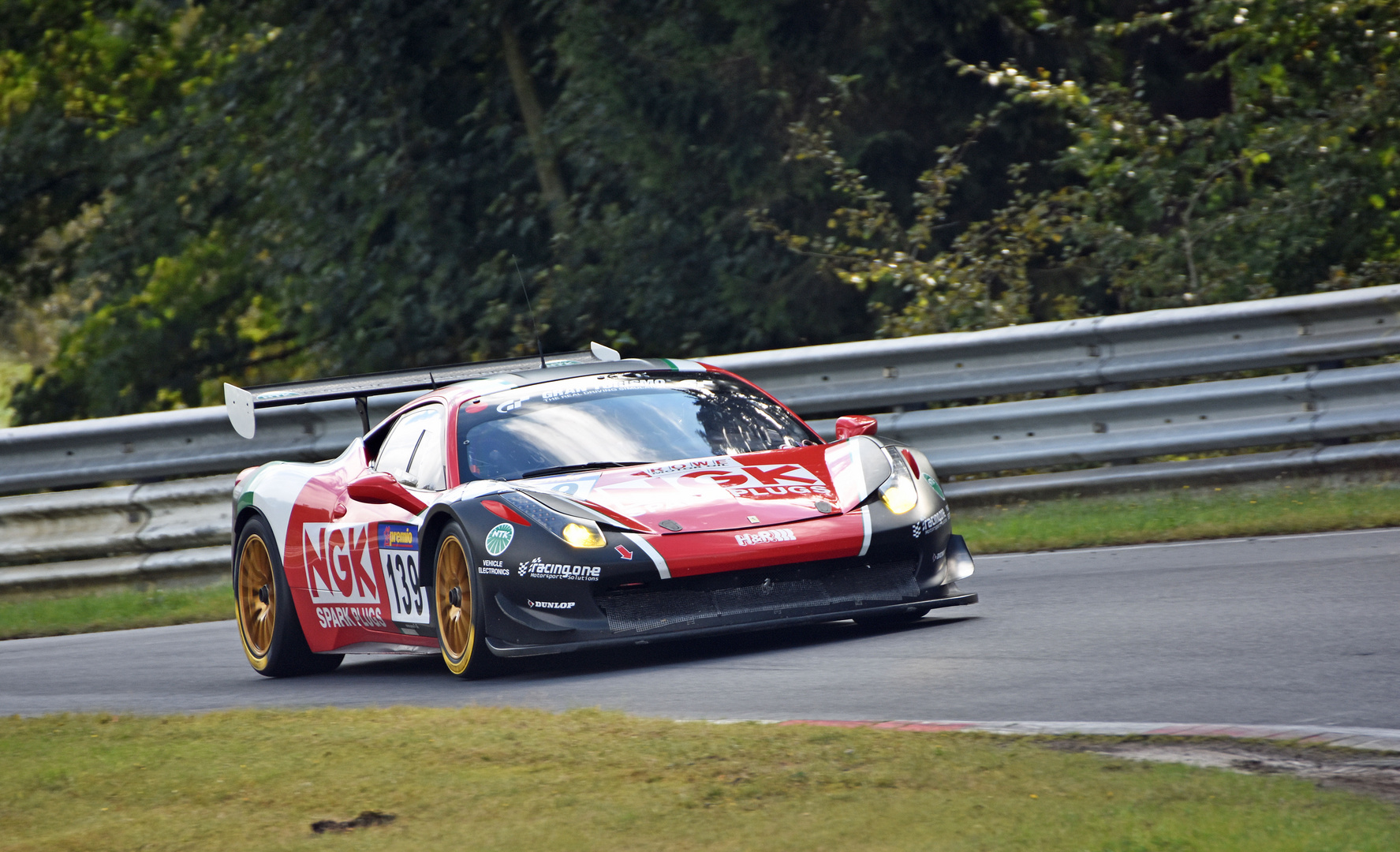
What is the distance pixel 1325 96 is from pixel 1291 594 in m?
8.55

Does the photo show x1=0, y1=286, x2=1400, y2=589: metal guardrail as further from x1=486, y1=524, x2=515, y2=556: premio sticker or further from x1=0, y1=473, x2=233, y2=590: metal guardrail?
x1=486, y1=524, x2=515, y2=556: premio sticker

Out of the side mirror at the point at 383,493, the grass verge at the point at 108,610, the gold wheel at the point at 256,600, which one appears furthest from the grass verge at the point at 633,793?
the grass verge at the point at 108,610

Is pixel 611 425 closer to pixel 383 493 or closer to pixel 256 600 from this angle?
pixel 383 493

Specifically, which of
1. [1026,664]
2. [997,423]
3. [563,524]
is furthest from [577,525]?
[997,423]

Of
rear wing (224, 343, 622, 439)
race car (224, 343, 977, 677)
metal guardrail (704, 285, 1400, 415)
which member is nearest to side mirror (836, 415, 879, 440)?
race car (224, 343, 977, 677)

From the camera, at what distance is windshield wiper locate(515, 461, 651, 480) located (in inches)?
307

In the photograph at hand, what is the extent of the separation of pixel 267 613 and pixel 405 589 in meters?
1.43

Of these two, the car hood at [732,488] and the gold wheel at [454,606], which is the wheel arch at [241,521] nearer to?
the gold wheel at [454,606]

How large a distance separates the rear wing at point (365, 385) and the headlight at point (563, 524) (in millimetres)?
1724

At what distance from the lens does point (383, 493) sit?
8.03m

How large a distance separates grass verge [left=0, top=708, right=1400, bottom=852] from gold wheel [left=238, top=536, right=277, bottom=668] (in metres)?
3.01

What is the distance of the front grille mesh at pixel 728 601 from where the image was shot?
7.17 meters

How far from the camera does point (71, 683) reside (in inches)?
348

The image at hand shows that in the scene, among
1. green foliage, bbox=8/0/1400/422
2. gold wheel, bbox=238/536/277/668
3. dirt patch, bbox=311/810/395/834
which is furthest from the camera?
green foliage, bbox=8/0/1400/422
